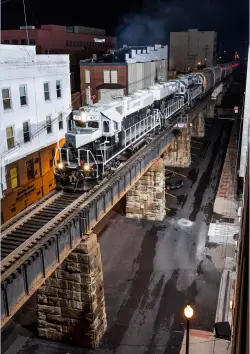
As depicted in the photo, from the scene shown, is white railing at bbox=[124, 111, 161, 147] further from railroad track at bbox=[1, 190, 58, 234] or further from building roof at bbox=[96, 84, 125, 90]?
building roof at bbox=[96, 84, 125, 90]

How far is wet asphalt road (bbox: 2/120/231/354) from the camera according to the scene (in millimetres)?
18970

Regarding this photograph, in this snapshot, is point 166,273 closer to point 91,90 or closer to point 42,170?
point 42,170

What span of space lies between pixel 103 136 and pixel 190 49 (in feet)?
245

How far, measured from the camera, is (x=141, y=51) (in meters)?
51.4

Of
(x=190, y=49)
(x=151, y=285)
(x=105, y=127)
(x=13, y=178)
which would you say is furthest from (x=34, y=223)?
(x=190, y=49)

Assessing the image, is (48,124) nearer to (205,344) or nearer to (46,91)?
(46,91)

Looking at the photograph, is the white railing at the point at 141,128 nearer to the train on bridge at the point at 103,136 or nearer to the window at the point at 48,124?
the train on bridge at the point at 103,136

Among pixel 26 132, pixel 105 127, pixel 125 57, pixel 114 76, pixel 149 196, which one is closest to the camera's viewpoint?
pixel 105 127

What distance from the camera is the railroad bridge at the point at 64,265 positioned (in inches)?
496

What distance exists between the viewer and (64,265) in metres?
17.5

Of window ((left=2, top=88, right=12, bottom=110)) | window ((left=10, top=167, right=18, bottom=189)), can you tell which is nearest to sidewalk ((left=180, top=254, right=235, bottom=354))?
window ((left=10, top=167, right=18, bottom=189))

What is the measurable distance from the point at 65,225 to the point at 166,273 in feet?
39.1

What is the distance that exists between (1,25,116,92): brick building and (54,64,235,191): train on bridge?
72.7 feet

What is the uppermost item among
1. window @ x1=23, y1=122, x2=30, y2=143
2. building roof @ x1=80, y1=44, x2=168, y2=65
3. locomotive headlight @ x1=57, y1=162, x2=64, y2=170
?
building roof @ x1=80, y1=44, x2=168, y2=65
